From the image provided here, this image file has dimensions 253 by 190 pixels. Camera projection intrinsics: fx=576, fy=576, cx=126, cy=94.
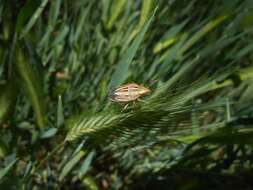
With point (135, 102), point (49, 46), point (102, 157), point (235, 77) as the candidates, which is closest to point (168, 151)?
point (102, 157)

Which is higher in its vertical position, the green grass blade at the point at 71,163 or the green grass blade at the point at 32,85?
the green grass blade at the point at 32,85

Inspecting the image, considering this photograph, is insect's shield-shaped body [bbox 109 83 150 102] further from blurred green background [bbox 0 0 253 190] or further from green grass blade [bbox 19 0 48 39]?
green grass blade [bbox 19 0 48 39]

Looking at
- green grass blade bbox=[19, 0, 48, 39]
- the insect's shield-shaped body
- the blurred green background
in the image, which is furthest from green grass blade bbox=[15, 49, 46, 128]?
the insect's shield-shaped body

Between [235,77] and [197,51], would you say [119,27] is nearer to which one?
[197,51]

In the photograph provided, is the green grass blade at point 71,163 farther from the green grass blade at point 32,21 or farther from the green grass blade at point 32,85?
the green grass blade at point 32,21

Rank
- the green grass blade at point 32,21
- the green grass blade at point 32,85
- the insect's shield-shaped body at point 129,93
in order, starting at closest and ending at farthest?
the insect's shield-shaped body at point 129,93
the green grass blade at point 32,85
the green grass blade at point 32,21

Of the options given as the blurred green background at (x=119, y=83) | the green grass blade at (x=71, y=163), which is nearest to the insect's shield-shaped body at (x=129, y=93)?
the blurred green background at (x=119, y=83)

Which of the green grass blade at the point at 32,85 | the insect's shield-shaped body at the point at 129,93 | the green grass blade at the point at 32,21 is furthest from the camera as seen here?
the green grass blade at the point at 32,21

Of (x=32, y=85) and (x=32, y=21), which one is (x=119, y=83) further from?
(x=32, y=21)
